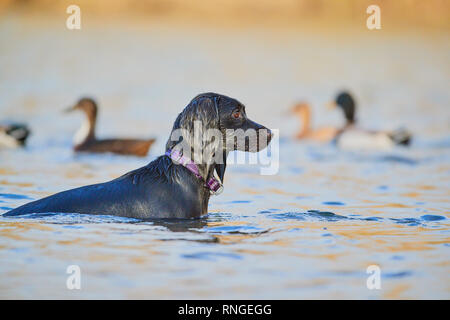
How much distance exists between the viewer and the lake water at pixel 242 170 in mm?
6645

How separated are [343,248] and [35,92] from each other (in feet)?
45.3

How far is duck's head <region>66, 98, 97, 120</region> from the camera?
53.0ft

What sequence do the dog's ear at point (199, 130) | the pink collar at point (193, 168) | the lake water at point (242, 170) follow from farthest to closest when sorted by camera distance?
the pink collar at point (193, 168) < the dog's ear at point (199, 130) < the lake water at point (242, 170)

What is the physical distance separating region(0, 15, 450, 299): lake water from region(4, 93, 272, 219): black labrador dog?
0.49ft

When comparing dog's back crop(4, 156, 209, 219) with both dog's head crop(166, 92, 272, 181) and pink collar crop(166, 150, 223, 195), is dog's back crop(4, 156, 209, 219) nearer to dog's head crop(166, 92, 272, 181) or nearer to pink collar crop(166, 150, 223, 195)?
pink collar crop(166, 150, 223, 195)

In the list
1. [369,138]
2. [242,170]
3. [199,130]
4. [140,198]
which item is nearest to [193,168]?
[199,130]

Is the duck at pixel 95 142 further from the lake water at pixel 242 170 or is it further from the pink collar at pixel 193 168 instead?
the pink collar at pixel 193 168

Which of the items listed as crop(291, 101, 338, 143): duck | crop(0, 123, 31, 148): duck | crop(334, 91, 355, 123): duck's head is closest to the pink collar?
crop(0, 123, 31, 148): duck

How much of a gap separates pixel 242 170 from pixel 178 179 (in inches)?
204

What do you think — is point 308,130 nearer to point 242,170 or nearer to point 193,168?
point 242,170

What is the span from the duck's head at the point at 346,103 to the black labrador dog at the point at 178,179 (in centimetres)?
1054

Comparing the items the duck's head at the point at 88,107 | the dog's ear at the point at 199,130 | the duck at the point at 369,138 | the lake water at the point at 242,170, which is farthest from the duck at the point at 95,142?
the dog's ear at the point at 199,130

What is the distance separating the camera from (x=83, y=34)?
83.8 ft
